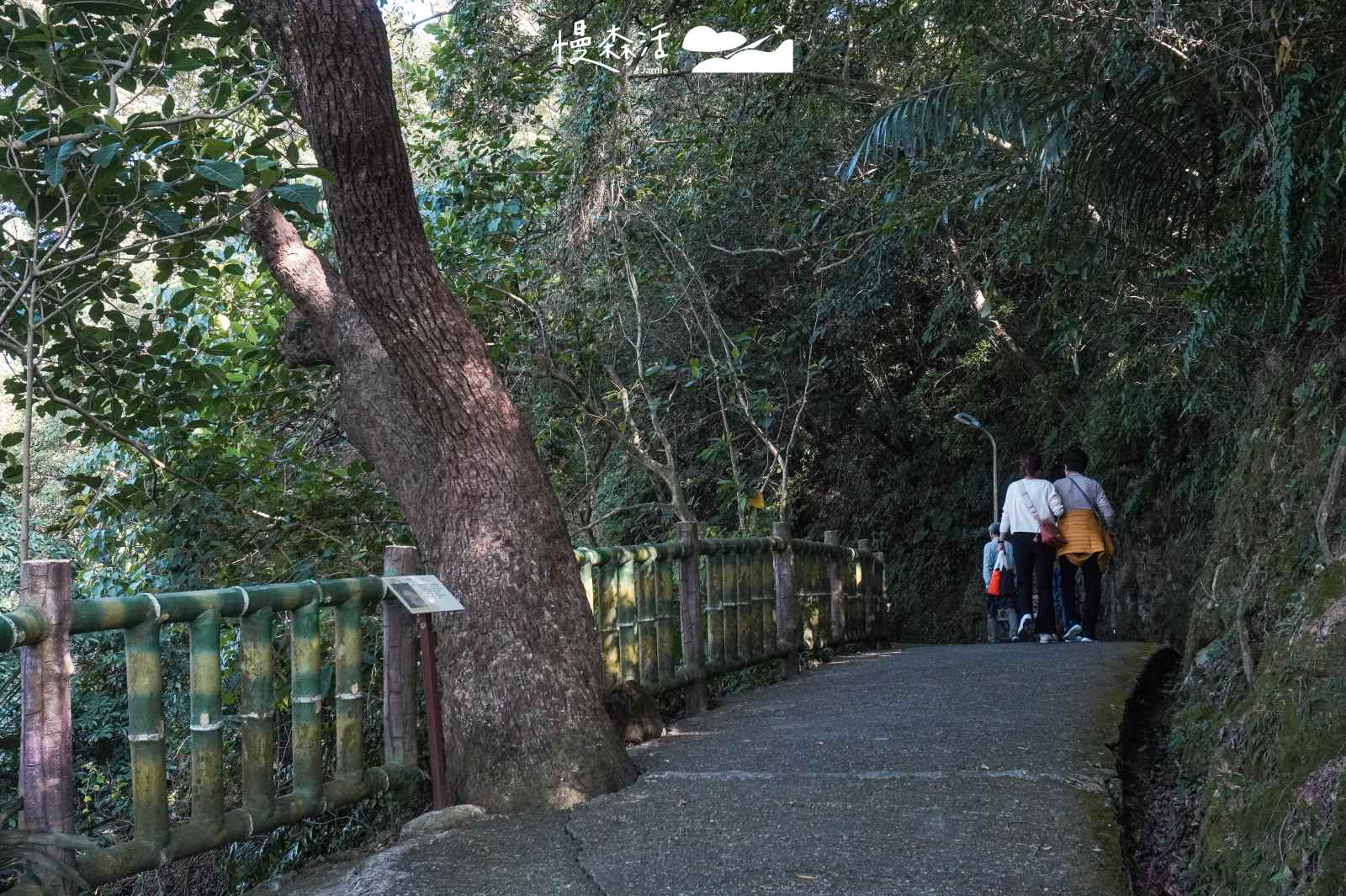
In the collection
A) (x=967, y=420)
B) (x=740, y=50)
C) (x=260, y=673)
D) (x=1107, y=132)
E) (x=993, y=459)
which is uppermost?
(x=740, y=50)

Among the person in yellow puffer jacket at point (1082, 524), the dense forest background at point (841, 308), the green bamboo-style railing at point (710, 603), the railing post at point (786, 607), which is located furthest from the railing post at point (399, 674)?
the person in yellow puffer jacket at point (1082, 524)

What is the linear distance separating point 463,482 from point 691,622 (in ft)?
9.32

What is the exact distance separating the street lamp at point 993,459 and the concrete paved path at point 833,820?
911 centimetres

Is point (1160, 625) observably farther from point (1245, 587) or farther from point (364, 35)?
point (364, 35)

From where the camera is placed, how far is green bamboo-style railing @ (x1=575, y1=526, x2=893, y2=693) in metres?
7.01

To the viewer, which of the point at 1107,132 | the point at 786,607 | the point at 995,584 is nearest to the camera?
the point at 1107,132

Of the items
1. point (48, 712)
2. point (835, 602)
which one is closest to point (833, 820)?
point (48, 712)

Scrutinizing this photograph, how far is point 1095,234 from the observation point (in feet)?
27.7

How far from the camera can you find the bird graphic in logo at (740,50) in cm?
984

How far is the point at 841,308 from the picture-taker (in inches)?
578

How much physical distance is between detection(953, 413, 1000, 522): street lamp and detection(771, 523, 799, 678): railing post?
6924 millimetres

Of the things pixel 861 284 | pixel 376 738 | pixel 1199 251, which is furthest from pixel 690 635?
pixel 861 284

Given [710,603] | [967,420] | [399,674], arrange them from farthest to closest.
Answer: [967,420]
[710,603]
[399,674]

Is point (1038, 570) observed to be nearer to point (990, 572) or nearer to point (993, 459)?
point (990, 572)
